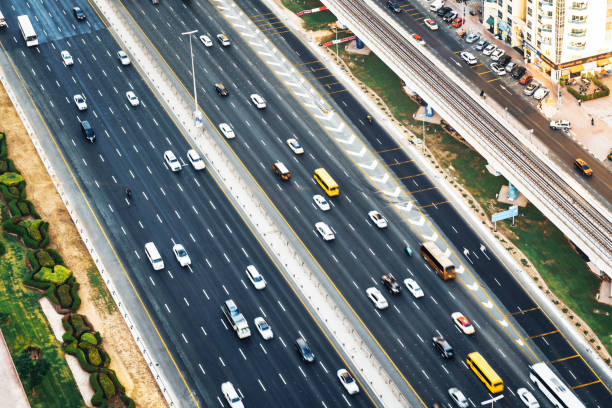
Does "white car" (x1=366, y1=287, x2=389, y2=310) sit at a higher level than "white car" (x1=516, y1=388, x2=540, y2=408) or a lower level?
higher

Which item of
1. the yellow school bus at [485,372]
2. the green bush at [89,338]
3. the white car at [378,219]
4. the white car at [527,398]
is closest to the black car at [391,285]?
the white car at [378,219]

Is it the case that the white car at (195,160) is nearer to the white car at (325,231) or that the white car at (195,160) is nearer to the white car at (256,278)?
the white car at (325,231)

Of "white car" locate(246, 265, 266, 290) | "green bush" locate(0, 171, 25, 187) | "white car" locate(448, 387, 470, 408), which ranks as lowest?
"white car" locate(448, 387, 470, 408)

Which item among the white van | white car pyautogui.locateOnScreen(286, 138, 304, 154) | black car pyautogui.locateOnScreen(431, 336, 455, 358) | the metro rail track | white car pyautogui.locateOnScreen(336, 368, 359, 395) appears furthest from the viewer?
white car pyautogui.locateOnScreen(286, 138, 304, 154)

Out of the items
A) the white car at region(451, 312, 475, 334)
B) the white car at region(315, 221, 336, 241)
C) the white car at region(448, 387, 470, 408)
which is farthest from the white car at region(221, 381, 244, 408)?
the white car at region(451, 312, 475, 334)

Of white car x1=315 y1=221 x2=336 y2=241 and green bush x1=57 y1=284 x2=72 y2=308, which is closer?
green bush x1=57 y1=284 x2=72 y2=308

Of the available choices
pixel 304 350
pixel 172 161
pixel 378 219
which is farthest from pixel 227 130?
pixel 304 350

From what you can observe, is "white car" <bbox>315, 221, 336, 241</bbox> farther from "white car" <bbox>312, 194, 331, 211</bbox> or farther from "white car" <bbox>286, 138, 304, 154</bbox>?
"white car" <bbox>286, 138, 304, 154</bbox>
